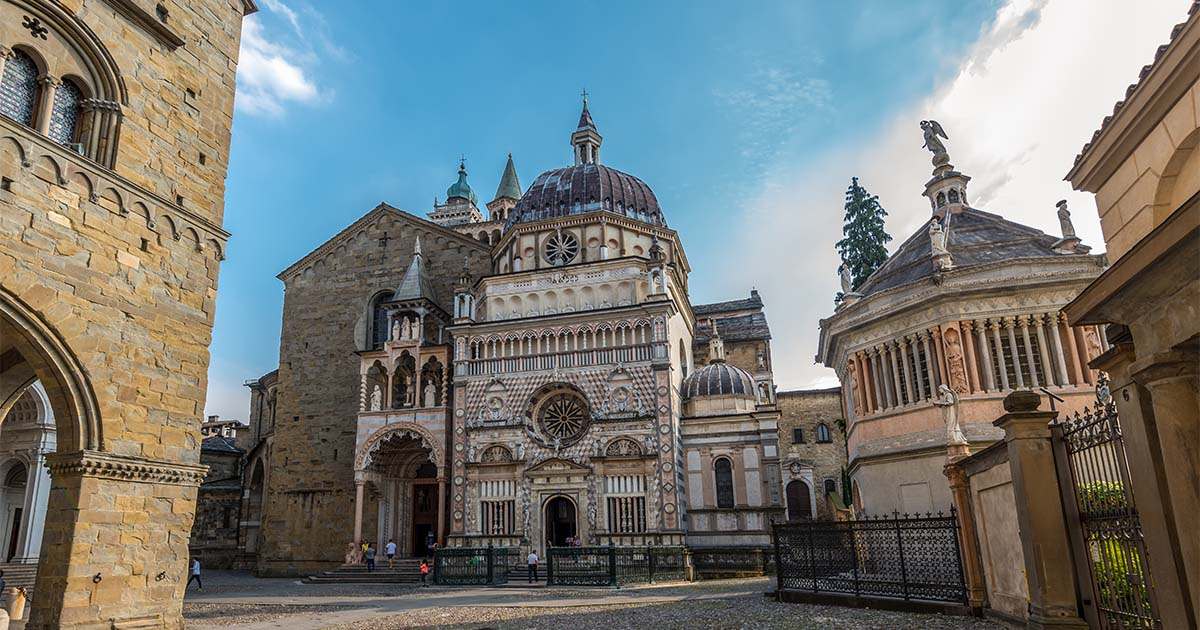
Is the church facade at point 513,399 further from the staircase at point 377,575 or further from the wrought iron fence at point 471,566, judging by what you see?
the wrought iron fence at point 471,566

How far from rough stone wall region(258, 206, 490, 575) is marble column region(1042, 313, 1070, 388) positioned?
959 inches

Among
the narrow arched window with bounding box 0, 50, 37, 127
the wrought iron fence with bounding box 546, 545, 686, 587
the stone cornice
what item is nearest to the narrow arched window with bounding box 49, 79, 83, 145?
the narrow arched window with bounding box 0, 50, 37, 127

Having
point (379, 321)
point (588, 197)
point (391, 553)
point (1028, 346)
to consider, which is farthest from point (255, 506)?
point (1028, 346)

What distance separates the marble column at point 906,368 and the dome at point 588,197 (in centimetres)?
1688

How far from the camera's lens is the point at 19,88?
10.2m

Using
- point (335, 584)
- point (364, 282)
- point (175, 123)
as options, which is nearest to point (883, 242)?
point (364, 282)

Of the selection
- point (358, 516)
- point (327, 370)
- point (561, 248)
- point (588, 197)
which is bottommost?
point (358, 516)

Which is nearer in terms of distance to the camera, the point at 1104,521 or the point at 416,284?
the point at 1104,521

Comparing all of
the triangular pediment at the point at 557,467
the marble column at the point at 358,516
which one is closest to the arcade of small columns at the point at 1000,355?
the triangular pediment at the point at 557,467

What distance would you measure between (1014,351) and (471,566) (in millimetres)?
17258

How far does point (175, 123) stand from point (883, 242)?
30.6 meters

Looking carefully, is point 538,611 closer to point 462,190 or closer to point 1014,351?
point 1014,351

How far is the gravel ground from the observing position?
11203 mm

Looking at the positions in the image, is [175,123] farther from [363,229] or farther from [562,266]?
[363,229]
